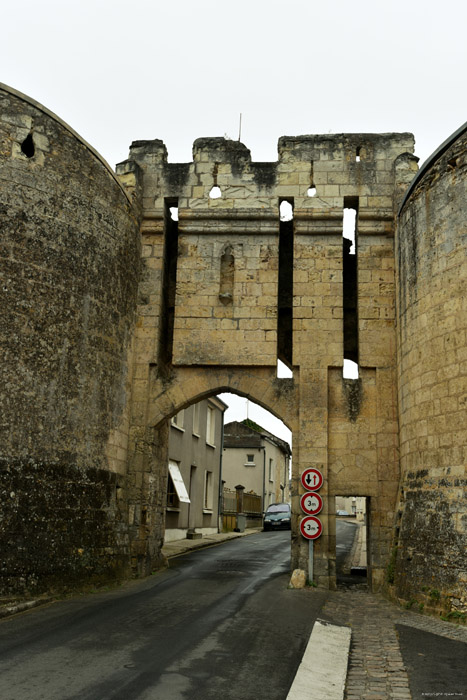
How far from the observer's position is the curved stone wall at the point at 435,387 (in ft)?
26.6

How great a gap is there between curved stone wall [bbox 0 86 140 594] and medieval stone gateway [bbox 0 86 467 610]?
0.03m

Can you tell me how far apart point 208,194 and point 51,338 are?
453 centimetres

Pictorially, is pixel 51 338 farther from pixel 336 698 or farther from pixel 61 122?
pixel 336 698

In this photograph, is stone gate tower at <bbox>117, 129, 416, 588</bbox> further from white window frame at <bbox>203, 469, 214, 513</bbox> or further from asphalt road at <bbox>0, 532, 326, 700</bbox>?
white window frame at <bbox>203, 469, 214, 513</bbox>

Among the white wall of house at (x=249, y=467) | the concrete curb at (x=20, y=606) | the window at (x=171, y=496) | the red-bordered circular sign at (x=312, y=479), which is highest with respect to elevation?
the white wall of house at (x=249, y=467)

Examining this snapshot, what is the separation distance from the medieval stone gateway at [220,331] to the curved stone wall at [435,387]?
0.12 ft

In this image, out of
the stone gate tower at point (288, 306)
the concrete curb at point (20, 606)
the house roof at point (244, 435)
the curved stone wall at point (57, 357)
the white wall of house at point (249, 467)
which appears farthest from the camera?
the house roof at point (244, 435)

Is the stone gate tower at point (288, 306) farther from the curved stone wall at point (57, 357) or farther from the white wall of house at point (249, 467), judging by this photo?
the white wall of house at point (249, 467)

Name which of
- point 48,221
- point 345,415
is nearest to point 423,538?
point 345,415

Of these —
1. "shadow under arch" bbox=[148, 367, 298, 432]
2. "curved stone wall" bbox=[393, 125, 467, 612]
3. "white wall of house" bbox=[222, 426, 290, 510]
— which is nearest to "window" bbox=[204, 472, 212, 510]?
"white wall of house" bbox=[222, 426, 290, 510]

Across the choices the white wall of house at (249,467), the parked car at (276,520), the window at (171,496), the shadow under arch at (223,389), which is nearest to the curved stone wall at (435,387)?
the shadow under arch at (223,389)

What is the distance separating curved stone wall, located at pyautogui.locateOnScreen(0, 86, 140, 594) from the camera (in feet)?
27.4

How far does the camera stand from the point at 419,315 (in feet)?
31.1

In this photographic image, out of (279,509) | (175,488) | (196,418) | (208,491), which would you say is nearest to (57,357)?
(175,488)
